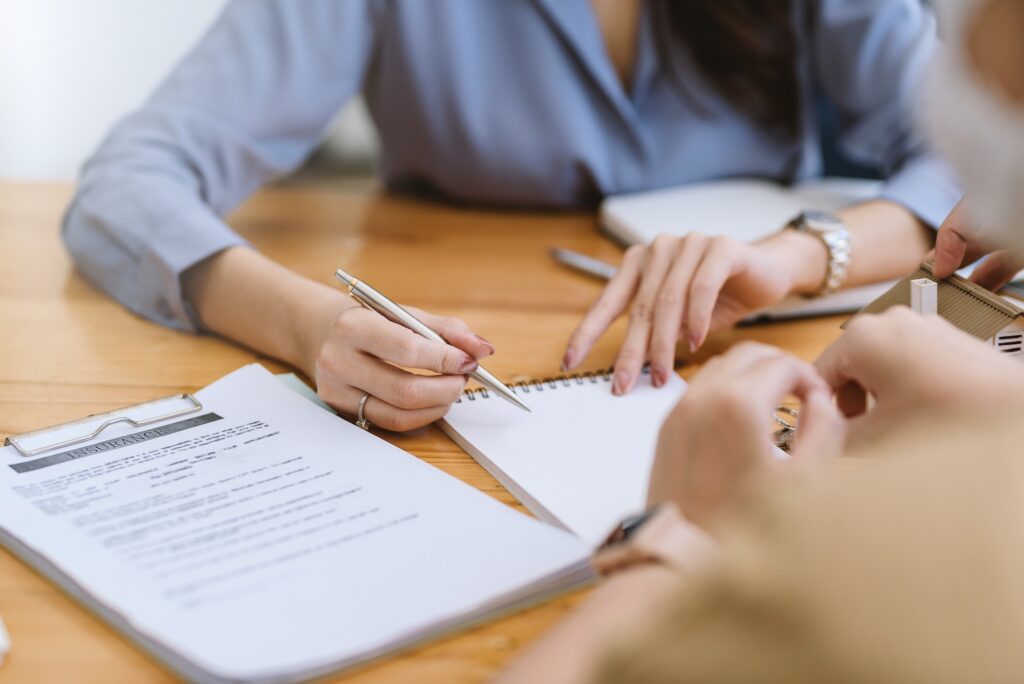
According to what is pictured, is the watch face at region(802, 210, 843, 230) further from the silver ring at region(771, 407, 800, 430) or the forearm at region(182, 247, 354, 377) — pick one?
the forearm at region(182, 247, 354, 377)

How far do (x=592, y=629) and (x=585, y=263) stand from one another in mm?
613

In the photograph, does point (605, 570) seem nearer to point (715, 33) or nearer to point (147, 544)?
point (147, 544)

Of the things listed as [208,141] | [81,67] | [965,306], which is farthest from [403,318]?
[81,67]

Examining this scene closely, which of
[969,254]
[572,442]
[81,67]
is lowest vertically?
[81,67]

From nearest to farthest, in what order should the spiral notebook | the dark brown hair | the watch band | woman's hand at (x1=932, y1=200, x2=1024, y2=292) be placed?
the watch band, the spiral notebook, woman's hand at (x1=932, y1=200, x2=1024, y2=292), the dark brown hair

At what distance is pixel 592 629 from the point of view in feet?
1.35

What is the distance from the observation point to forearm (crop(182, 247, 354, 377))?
2.41 ft

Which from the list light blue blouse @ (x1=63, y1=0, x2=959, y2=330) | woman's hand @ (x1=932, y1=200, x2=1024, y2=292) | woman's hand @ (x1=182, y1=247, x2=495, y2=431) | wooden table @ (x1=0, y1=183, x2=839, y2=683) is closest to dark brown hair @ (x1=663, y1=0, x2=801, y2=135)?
light blue blouse @ (x1=63, y1=0, x2=959, y2=330)

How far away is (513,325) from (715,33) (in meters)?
0.51

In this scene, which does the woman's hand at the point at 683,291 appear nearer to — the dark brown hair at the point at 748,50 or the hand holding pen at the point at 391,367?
the hand holding pen at the point at 391,367

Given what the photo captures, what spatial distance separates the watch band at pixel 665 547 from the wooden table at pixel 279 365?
0.08 metres

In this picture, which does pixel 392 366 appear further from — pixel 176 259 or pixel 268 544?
pixel 176 259

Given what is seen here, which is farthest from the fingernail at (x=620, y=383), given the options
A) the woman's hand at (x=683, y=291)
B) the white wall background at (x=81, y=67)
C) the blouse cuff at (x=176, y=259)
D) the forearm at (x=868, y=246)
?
the white wall background at (x=81, y=67)

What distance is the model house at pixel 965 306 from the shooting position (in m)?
0.61
